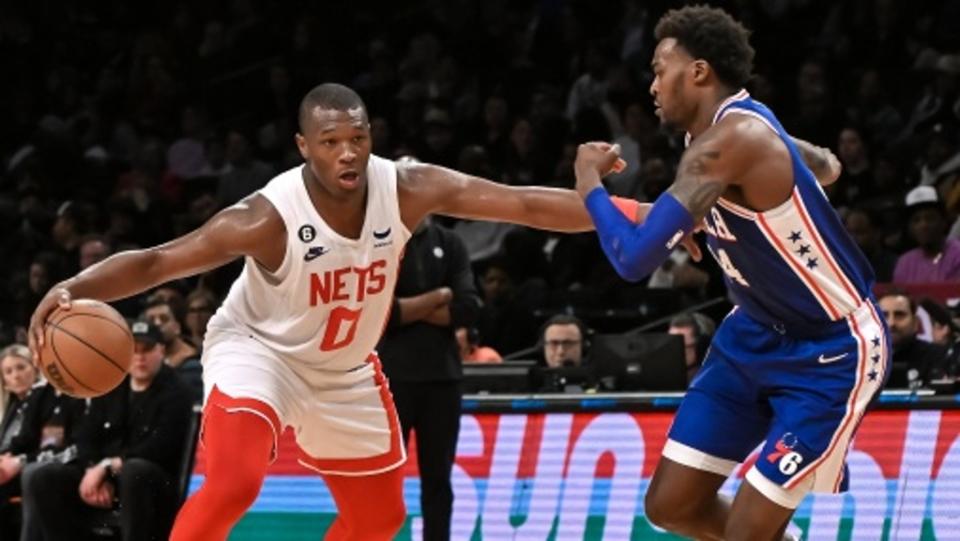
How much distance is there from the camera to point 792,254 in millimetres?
5648

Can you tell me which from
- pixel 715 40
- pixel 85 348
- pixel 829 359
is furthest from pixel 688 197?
pixel 85 348

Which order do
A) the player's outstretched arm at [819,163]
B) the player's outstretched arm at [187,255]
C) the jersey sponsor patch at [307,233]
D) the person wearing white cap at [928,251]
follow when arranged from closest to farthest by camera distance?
the player's outstretched arm at [819,163], the player's outstretched arm at [187,255], the jersey sponsor patch at [307,233], the person wearing white cap at [928,251]

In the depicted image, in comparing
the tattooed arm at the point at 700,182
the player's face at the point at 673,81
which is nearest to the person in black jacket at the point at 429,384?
the player's face at the point at 673,81

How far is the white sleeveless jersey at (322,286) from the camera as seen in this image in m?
6.49

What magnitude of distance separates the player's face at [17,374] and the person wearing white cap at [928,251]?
500 cm

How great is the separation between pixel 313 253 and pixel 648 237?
1469mm

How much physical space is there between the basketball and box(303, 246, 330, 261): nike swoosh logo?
0.66 meters

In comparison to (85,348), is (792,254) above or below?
below

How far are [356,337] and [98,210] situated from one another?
877cm

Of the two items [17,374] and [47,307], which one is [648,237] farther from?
[17,374]

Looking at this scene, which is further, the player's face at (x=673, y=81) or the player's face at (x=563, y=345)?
the player's face at (x=563, y=345)

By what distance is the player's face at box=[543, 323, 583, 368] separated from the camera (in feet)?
33.5

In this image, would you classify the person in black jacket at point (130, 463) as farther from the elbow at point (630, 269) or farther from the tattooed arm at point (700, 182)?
the tattooed arm at point (700, 182)

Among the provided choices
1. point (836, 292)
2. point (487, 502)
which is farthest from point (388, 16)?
point (836, 292)
